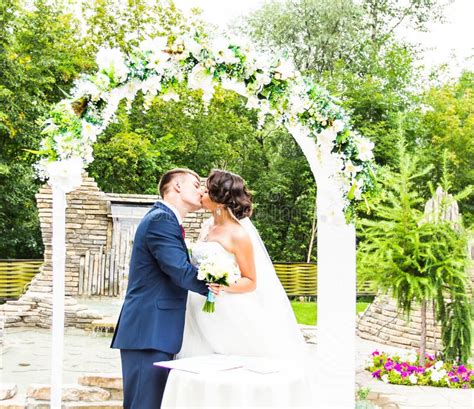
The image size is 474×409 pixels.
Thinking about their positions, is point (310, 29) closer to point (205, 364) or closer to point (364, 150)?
point (364, 150)

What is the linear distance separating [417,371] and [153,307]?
172 inches

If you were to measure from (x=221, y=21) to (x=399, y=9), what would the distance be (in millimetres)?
5868

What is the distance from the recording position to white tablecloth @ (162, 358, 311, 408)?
3330 millimetres

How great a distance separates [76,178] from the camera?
4.10m

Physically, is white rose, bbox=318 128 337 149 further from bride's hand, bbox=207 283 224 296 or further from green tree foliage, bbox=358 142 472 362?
green tree foliage, bbox=358 142 472 362

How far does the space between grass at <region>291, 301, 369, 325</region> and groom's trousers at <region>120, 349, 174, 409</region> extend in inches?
350

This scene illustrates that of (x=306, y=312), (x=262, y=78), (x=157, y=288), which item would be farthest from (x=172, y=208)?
(x=306, y=312)

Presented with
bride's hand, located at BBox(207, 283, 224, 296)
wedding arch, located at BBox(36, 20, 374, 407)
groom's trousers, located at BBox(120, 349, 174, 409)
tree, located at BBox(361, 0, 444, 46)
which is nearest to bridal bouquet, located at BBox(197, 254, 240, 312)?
bride's hand, located at BBox(207, 283, 224, 296)

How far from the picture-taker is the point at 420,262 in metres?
7.35

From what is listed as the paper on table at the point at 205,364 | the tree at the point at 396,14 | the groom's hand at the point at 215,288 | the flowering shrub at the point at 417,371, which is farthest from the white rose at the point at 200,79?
the tree at the point at 396,14

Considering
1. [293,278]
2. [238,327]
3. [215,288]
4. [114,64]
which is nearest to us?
[215,288]

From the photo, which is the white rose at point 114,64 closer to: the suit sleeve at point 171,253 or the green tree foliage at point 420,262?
the suit sleeve at point 171,253

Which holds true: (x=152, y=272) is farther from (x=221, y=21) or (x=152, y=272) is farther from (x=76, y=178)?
(x=221, y=21)

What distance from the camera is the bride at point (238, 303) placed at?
13.2ft
